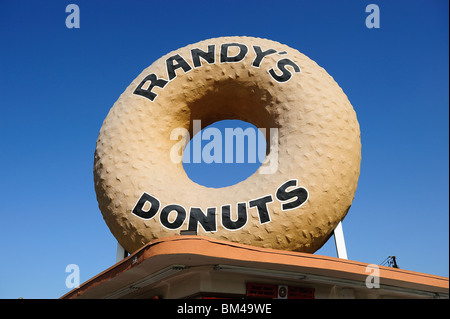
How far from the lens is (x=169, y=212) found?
18.1ft

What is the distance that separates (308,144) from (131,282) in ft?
8.66

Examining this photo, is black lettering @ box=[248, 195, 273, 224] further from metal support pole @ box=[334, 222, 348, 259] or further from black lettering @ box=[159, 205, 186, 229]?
metal support pole @ box=[334, 222, 348, 259]

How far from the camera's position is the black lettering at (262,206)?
526 cm

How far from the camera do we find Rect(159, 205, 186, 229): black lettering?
5422 millimetres

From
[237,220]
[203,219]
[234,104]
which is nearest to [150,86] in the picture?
[234,104]

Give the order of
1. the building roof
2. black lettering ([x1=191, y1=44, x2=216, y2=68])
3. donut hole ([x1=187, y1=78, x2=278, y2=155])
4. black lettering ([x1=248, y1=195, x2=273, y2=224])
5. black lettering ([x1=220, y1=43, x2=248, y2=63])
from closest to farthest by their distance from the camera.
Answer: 1. the building roof
2. black lettering ([x1=248, y1=195, x2=273, y2=224])
3. donut hole ([x1=187, y1=78, x2=278, y2=155])
4. black lettering ([x1=220, y1=43, x2=248, y2=63])
5. black lettering ([x1=191, y1=44, x2=216, y2=68])

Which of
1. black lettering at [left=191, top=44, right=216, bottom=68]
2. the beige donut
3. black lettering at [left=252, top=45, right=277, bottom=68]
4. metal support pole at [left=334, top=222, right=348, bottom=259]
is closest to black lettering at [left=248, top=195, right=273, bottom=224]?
the beige donut

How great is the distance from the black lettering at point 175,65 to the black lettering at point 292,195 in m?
2.49

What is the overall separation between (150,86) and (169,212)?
7.17ft

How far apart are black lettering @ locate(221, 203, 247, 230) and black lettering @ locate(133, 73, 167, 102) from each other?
2.23 meters

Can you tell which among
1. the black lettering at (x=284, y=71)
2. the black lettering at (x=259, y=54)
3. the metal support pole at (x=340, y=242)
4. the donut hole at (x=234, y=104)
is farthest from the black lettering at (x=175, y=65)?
the metal support pole at (x=340, y=242)
